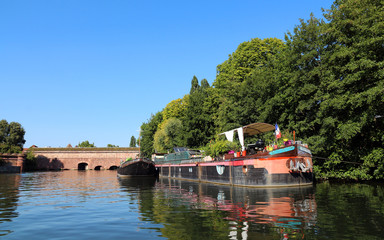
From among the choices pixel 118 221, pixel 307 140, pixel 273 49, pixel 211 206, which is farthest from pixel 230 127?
pixel 118 221

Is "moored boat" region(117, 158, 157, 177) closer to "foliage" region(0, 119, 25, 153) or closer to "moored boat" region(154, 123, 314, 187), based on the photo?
"moored boat" region(154, 123, 314, 187)

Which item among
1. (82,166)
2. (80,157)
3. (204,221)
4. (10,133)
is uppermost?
(10,133)

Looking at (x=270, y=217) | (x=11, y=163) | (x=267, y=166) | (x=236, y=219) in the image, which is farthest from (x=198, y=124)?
(x=11, y=163)

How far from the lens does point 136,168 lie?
156 feet

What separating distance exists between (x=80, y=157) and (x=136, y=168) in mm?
59494

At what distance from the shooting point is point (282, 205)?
13.2 meters

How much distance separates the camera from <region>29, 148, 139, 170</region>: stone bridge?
315 feet

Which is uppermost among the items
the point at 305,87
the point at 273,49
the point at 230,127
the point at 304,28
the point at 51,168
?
the point at 273,49

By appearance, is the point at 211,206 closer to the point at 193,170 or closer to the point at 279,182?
the point at 279,182

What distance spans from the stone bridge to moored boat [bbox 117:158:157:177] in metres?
48.4

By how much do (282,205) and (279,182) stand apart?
833 cm

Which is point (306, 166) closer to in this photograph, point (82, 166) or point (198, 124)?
point (198, 124)

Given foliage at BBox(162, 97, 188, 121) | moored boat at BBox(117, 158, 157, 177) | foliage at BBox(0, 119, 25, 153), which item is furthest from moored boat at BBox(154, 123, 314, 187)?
foliage at BBox(0, 119, 25, 153)

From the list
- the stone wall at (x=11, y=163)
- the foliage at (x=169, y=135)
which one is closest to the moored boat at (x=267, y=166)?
the foliage at (x=169, y=135)
